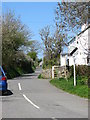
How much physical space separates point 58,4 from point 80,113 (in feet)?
21.3

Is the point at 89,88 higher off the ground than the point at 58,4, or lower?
lower

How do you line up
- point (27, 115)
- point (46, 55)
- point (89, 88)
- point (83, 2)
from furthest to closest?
point (46, 55)
point (89, 88)
point (83, 2)
point (27, 115)

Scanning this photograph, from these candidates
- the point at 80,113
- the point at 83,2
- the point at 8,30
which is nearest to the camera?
the point at 80,113

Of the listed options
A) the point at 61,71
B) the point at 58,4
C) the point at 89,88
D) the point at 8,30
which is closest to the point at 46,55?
the point at 8,30

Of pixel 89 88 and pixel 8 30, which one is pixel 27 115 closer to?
pixel 89 88

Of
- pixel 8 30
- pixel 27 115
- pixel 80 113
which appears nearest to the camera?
pixel 27 115

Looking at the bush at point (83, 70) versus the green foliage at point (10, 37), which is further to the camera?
the green foliage at point (10, 37)

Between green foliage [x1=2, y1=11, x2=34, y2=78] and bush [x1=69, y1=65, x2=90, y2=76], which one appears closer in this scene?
bush [x1=69, y1=65, x2=90, y2=76]

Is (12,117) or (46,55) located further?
(46,55)

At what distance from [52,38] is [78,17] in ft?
90.5

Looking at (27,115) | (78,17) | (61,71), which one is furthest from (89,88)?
(61,71)

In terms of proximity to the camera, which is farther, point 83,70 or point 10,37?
point 10,37

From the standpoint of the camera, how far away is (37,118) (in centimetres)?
959

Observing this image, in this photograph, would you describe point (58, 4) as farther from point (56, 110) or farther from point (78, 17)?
point (56, 110)
